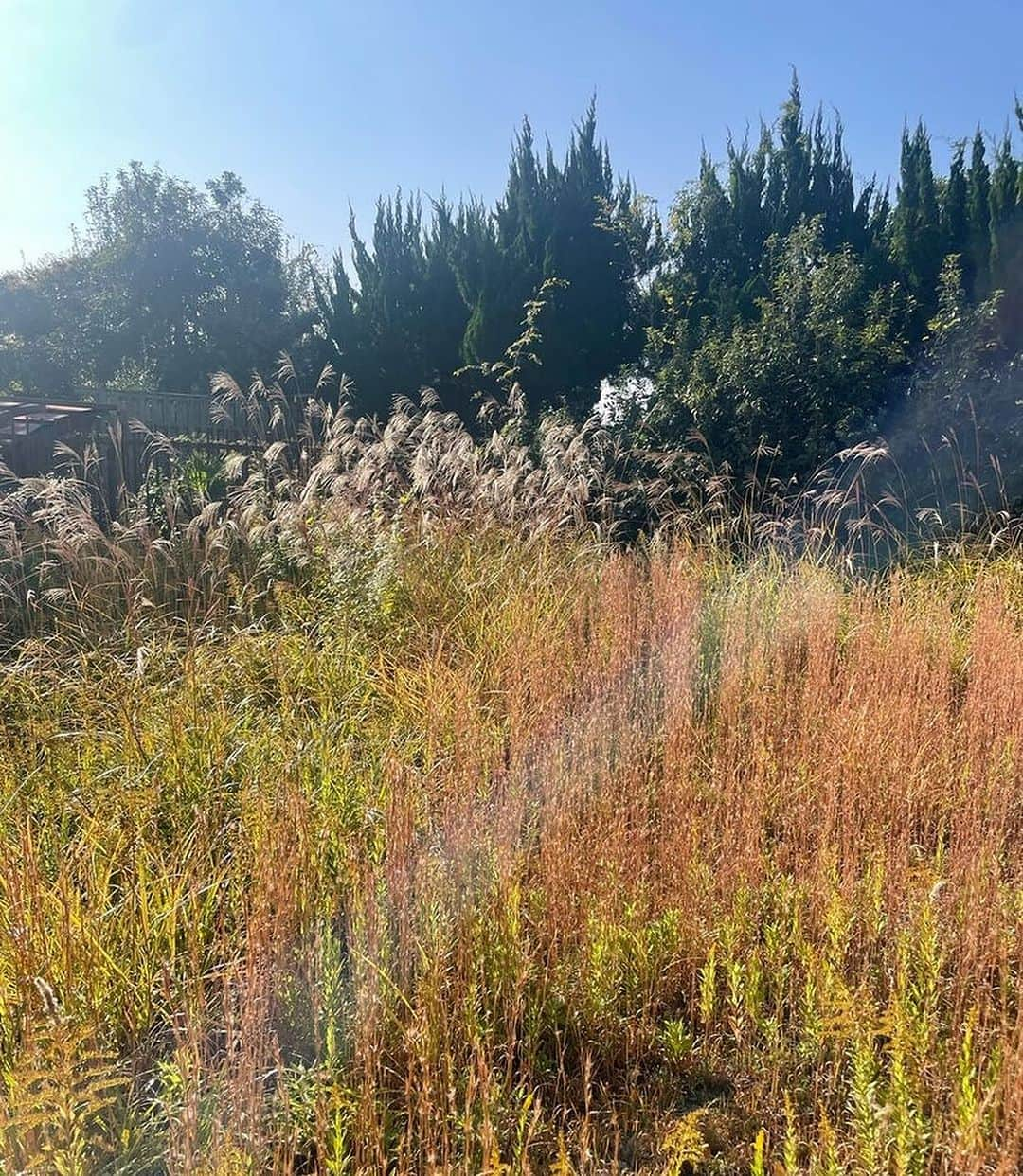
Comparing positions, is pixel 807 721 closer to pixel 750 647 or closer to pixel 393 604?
pixel 750 647

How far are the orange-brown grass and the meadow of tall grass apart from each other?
0.01 m

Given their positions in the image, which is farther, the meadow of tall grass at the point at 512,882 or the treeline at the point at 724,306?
the treeline at the point at 724,306

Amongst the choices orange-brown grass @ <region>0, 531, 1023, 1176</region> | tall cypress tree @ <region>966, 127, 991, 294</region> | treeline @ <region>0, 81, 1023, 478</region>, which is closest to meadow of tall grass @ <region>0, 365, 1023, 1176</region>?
orange-brown grass @ <region>0, 531, 1023, 1176</region>

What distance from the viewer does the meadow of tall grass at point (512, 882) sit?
1392 mm

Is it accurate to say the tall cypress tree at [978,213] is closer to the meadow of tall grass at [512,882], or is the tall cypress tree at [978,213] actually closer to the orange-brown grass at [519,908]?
the meadow of tall grass at [512,882]

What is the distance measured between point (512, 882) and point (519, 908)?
0.07m

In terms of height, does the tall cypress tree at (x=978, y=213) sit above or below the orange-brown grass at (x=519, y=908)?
above

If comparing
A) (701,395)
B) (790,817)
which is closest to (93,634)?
(790,817)

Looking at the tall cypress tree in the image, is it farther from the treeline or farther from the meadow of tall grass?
the meadow of tall grass

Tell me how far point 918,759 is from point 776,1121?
4.88 feet

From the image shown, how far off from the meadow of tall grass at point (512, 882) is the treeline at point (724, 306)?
3.08m

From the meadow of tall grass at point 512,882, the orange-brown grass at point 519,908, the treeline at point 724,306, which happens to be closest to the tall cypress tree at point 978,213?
the treeline at point 724,306

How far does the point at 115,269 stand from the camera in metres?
A: 18.2

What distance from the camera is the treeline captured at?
6434 mm
